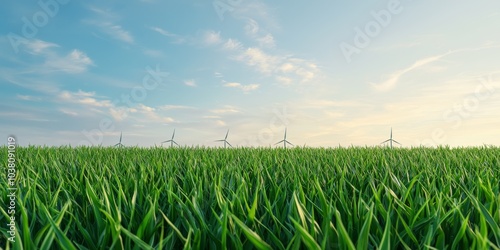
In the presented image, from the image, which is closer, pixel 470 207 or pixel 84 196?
pixel 470 207

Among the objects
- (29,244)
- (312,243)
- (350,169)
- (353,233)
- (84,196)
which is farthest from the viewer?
(350,169)

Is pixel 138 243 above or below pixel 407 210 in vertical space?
below

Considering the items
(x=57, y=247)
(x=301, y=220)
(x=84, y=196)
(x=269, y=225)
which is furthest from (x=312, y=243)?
(x=84, y=196)

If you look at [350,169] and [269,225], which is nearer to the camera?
[269,225]

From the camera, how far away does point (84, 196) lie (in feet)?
6.74

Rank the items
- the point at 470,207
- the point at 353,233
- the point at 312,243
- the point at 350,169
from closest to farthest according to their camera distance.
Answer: the point at 312,243
the point at 353,233
the point at 470,207
the point at 350,169

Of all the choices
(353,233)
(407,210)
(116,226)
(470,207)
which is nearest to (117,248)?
(116,226)

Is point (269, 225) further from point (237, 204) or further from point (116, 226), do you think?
point (116, 226)

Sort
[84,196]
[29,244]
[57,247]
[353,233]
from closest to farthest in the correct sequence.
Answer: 1. [29,244]
2. [57,247]
3. [353,233]
4. [84,196]

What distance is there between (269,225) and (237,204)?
152mm

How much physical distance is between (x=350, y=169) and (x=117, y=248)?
8.24 ft

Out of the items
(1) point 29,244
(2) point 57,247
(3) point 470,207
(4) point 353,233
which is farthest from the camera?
(3) point 470,207

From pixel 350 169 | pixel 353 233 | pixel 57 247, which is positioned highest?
pixel 350 169

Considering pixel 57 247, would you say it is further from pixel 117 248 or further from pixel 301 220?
pixel 301 220
